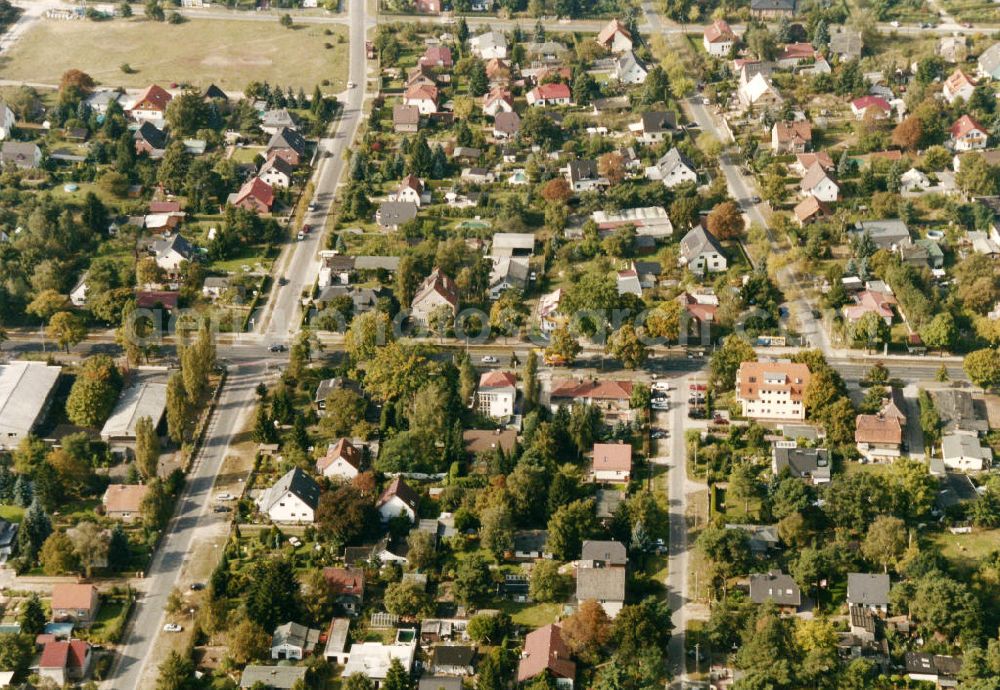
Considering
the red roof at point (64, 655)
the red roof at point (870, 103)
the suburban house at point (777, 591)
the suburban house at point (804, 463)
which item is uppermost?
the red roof at point (870, 103)

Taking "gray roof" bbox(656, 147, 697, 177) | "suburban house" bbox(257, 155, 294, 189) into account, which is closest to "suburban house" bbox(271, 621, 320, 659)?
"suburban house" bbox(257, 155, 294, 189)

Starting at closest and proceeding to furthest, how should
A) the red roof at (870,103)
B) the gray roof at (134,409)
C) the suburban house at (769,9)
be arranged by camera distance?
the gray roof at (134,409), the red roof at (870,103), the suburban house at (769,9)

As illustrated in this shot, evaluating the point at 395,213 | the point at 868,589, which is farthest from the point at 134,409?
the point at 868,589

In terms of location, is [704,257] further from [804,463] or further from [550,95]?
[550,95]

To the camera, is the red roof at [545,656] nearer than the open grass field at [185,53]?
Yes

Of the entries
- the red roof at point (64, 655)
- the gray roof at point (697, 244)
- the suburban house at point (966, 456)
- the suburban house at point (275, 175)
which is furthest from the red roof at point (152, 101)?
the suburban house at point (966, 456)

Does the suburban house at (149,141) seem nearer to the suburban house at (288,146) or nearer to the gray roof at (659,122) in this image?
the suburban house at (288,146)

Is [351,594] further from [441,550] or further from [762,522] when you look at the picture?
[762,522]
